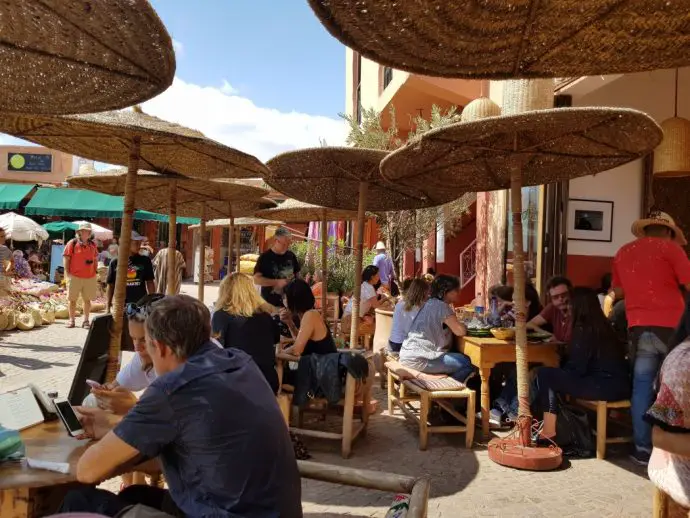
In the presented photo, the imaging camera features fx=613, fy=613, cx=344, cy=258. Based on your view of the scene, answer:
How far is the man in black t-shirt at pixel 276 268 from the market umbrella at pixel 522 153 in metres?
2.24

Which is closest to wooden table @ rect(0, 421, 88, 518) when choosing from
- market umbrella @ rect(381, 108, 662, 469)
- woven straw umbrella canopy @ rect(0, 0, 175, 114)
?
woven straw umbrella canopy @ rect(0, 0, 175, 114)

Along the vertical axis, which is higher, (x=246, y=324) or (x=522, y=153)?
(x=522, y=153)

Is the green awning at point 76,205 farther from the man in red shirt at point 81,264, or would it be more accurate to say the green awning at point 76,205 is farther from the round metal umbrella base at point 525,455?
the round metal umbrella base at point 525,455

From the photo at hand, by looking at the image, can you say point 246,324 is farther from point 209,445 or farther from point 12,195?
point 12,195

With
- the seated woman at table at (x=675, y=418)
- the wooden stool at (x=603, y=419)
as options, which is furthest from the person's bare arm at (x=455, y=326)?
the seated woman at table at (x=675, y=418)

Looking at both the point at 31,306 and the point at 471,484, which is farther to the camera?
the point at 31,306

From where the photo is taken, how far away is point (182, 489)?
2.10 metres

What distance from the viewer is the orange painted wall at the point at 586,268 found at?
8570mm

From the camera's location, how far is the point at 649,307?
189 inches

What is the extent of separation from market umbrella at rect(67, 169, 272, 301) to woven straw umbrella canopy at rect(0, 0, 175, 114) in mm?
2696

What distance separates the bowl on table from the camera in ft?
18.0

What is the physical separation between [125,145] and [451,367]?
136 inches

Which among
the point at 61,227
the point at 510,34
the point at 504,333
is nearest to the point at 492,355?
the point at 504,333

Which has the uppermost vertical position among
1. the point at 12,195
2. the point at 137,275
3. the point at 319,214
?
the point at 12,195
